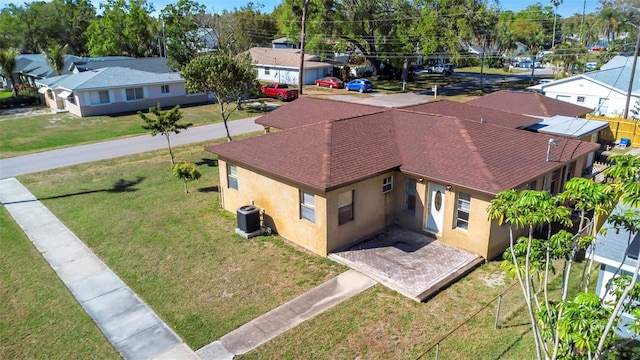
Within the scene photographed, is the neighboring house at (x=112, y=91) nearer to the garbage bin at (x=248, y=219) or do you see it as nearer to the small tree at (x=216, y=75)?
the small tree at (x=216, y=75)

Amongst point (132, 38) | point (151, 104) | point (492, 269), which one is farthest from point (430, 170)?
point (132, 38)

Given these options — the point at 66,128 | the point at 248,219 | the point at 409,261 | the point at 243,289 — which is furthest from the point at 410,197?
the point at 66,128

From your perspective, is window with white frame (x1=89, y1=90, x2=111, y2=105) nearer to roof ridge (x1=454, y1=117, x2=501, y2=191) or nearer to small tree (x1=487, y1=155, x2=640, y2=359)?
roof ridge (x1=454, y1=117, x2=501, y2=191)

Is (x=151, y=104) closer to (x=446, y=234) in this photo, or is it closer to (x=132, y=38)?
(x=132, y=38)

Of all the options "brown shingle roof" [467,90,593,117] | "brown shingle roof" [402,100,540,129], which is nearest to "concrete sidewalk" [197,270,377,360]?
"brown shingle roof" [402,100,540,129]

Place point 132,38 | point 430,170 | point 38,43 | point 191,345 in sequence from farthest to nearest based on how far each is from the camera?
point 38,43 → point 132,38 → point 430,170 → point 191,345
